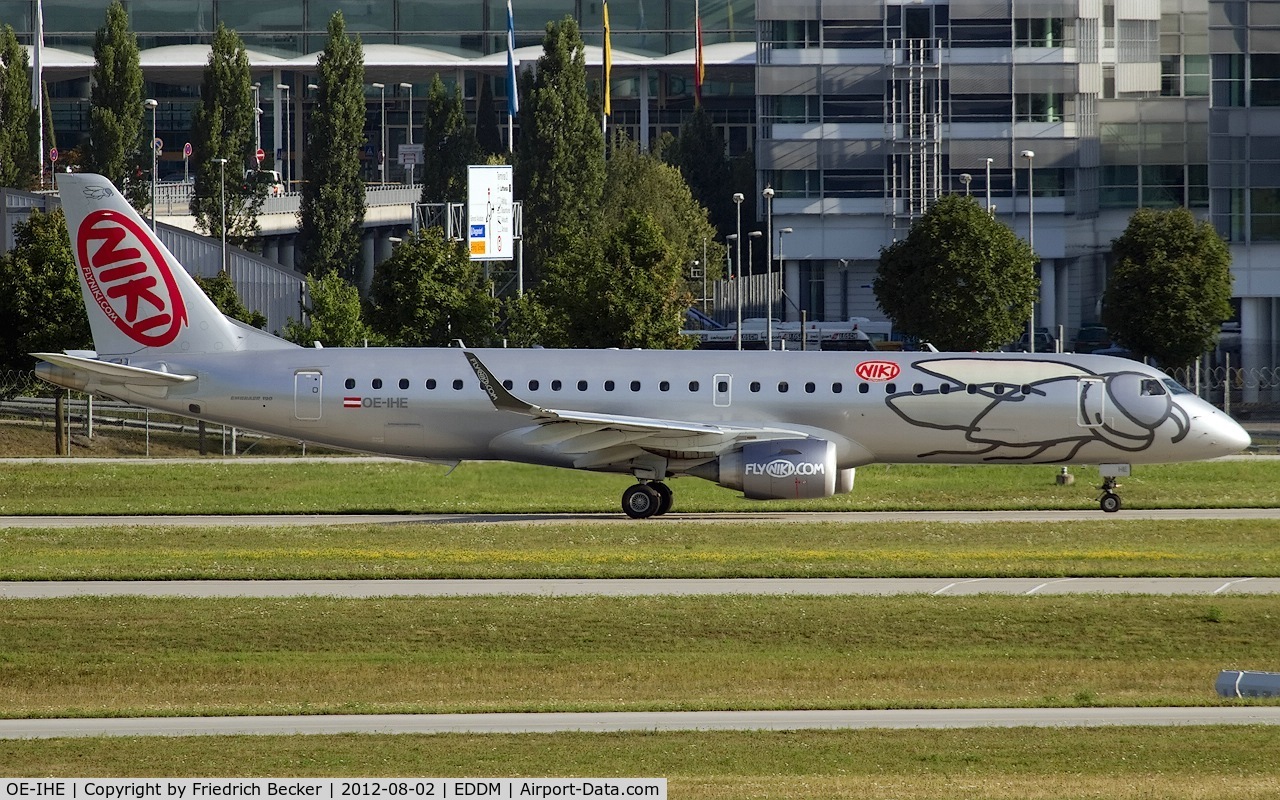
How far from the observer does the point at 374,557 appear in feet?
108

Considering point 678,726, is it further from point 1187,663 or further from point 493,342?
point 493,342

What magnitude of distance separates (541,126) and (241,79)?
17469 millimetres

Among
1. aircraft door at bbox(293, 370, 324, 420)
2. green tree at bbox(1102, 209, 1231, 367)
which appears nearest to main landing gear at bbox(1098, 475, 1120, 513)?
aircraft door at bbox(293, 370, 324, 420)

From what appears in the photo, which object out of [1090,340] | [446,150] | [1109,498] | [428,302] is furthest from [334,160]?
[1109,498]

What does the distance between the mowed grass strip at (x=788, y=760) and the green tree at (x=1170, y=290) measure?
176ft

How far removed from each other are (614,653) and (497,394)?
46.5ft

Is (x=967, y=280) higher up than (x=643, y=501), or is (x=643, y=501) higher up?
(x=967, y=280)

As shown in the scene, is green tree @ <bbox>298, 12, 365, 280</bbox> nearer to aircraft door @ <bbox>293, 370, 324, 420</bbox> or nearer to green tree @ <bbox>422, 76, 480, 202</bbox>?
green tree @ <bbox>422, 76, 480, 202</bbox>

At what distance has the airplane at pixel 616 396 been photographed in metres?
39.8

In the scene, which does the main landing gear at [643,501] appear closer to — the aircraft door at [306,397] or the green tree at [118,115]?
the aircraft door at [306,397]

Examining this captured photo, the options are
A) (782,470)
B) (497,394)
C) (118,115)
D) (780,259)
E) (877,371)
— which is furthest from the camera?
(780,259)

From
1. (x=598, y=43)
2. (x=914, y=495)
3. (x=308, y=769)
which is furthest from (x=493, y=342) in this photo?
(x=598, y=43)

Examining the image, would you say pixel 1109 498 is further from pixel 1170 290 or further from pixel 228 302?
pixel 228 302
